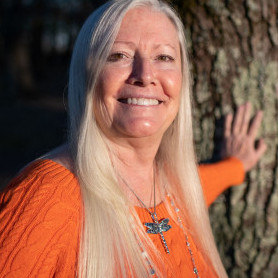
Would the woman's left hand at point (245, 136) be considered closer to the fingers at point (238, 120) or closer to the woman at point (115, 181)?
the fingers at point (238, 120)

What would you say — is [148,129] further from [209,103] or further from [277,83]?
[277,83]

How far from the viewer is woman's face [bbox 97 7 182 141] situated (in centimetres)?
195

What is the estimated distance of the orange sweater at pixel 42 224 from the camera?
1.55 meters

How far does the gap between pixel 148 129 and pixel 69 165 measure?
0.43 metres

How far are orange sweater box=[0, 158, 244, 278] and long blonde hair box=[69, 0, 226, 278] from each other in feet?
0.21

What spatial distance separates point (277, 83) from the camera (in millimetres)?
2588

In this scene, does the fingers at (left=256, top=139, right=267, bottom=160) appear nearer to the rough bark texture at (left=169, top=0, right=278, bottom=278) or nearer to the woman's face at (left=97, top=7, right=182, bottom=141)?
the rough bark texture at (left=169, top=0, right=278, bottom=278)

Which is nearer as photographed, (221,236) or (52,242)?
(52,242)

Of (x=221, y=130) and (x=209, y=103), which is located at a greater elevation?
(x=209, y=103)

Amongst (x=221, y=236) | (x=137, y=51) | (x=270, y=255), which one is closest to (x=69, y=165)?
(x=137, y=51)

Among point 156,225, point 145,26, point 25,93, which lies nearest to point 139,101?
point 145,26

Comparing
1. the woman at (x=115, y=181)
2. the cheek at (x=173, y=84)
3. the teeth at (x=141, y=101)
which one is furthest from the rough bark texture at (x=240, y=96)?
the teeth at (x=141, y=101)

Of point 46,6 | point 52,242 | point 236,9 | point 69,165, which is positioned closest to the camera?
point 52,242

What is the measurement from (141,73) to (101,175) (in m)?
0.54
